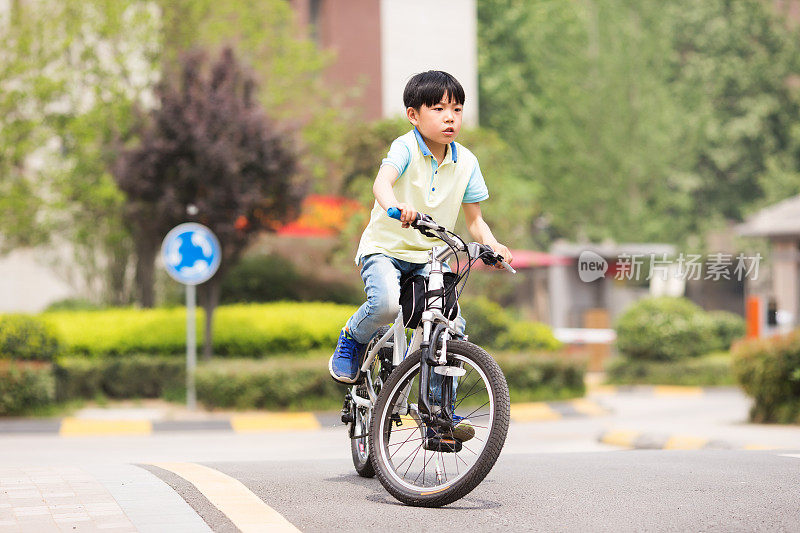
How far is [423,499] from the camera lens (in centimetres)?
459

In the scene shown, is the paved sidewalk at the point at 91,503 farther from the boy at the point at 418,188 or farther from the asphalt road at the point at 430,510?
the boy at the point at 418,188

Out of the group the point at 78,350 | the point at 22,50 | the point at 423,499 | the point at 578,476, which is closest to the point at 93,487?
the point at 423,499

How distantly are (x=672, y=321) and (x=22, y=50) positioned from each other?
12575 millimetres

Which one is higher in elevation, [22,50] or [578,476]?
[22,50]

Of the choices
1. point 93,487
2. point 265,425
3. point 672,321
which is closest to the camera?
point 93,487

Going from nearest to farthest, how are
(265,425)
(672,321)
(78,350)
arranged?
(265,425) < (78,350) < (672,321)

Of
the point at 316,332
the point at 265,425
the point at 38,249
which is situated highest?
the point at 38,249

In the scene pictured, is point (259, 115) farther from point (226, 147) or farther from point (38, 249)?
point (38, 249)

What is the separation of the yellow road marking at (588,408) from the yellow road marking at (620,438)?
3.48m

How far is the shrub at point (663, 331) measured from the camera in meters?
20.6

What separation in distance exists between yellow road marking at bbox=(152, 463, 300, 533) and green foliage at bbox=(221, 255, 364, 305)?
43.2 ft

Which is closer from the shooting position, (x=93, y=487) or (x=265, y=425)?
(x=93, y=487)

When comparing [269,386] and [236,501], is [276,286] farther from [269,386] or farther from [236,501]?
[236,501]

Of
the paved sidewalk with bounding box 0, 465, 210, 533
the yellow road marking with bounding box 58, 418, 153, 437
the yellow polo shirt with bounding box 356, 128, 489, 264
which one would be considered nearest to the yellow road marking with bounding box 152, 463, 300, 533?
the paved sidewalk with bounding box 0, 465, 210, 533
